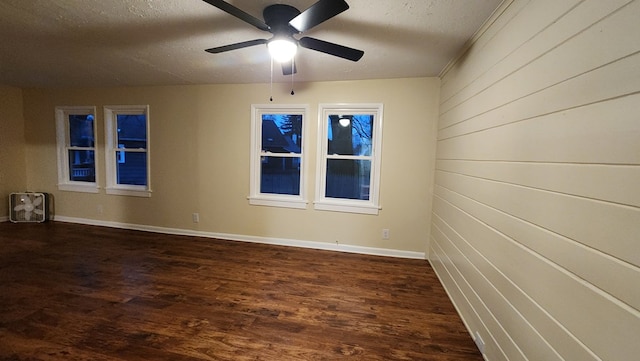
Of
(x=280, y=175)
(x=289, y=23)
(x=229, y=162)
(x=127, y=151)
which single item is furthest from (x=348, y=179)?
(x=127, y=151)

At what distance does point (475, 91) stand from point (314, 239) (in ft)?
8.46

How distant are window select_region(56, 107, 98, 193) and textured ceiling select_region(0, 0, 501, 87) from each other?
40.9 inches

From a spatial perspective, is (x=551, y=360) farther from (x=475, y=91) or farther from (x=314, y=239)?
(x=314, y=239)

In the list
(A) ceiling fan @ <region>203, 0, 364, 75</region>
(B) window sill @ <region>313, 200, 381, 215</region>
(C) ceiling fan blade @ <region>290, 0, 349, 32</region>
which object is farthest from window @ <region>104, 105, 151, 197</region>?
(C) ceiling fan blade @ <region>290, 0, 349, 32</region>

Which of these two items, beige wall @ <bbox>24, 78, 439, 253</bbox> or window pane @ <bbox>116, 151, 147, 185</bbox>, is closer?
beige wall @ <bbox>24, 78, 439, 253</bbox>

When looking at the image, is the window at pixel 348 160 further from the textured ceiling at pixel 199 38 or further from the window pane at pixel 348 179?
the textured ceiling at pixel 199 38

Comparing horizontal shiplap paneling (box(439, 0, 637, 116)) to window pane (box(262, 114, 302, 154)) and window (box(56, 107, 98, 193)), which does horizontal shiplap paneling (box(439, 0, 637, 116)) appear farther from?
window (box(56, 107, 98, 193))

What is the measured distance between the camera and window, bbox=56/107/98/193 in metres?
4.37

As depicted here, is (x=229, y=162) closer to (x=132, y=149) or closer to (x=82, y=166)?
(x=132, y=149)

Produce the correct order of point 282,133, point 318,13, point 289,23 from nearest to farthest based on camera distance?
point 318,13, point 289,23, point 282,133

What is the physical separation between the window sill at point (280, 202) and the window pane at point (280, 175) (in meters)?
0.13

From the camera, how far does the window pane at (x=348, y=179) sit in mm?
3518

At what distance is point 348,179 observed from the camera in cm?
357

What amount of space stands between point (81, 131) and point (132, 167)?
1252 mm
